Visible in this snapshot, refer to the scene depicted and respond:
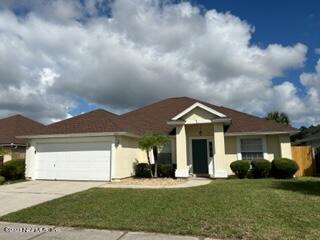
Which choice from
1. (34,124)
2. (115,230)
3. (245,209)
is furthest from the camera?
(34,124)

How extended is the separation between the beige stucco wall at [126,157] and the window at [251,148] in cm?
659

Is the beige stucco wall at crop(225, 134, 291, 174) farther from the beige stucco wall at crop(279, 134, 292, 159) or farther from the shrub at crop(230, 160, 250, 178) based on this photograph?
the shrub at crop(230, 160, 250, 178)

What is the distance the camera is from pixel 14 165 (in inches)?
721

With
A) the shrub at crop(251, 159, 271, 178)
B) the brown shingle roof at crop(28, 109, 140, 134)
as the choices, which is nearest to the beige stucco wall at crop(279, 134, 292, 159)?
the shrub at crop(251, 159, 271, 178)

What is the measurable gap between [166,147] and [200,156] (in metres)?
2.34

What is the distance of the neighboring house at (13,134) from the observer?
2242cm

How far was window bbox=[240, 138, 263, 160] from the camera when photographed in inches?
723

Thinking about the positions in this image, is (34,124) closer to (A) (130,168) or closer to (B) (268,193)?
(A) (130,168)

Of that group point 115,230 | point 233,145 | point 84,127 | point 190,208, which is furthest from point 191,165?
point 115,230

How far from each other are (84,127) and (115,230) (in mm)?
11781

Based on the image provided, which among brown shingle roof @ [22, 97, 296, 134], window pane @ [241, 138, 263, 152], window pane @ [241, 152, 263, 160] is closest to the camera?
brown shingle roof @ [22, 97, 296, 134]

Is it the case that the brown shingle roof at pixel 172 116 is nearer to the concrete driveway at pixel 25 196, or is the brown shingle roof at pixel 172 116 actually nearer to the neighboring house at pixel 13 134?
the neighboring house at pixel 13 134

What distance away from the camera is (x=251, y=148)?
60.7ft

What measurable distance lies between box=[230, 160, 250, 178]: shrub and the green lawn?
18.6 ft
